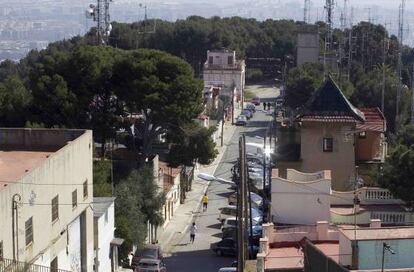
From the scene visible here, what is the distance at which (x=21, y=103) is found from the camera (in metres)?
32.5

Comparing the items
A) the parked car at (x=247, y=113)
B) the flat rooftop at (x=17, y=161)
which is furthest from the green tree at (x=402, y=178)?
the parked car at (x=247, y=113)

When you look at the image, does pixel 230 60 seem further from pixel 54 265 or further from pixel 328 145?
pixel 54 265

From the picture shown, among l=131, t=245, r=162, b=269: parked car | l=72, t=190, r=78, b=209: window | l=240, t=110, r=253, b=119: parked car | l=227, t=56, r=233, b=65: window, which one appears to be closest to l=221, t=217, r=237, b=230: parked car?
l=131, t=245, r=162, b=269: parked car

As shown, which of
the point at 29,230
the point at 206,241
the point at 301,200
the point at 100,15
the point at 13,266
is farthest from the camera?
the point at 100,15

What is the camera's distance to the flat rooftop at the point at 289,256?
18.5 metres

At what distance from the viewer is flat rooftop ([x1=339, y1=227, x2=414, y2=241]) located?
15.8 meters

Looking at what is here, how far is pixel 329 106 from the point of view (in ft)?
89.0

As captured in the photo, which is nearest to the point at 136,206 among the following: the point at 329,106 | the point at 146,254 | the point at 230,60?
the point at 146,254

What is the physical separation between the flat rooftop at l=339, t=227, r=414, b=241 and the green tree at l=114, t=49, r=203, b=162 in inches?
623

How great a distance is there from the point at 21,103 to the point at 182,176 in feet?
28.9

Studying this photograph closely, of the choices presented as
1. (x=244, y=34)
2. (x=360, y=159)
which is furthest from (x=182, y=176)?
(x=244, y=34)

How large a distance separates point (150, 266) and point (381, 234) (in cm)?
1008

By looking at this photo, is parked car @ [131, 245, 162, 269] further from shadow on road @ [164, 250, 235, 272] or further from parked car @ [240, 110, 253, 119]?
parked car @ [240, 110, 253, 119]

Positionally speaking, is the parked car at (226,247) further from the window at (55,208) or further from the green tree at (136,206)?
the window at (55,208)
